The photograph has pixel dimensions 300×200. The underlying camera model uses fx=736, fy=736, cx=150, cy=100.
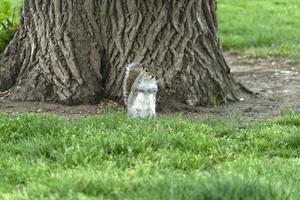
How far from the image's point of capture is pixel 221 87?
26.2ft

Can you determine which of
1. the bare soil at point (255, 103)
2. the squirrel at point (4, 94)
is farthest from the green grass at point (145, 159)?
the squirrel at point (4, 94)

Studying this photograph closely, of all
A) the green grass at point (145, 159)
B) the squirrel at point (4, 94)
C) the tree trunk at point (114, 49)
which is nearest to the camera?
the green grass at point (145, 159)

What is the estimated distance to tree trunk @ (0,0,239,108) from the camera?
7.71m

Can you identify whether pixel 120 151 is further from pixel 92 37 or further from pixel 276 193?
pixel 92 37

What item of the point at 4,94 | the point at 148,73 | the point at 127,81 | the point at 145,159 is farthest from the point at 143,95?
the point at 4,94

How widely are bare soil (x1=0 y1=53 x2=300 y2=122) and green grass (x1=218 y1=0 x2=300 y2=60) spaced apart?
1275 mm

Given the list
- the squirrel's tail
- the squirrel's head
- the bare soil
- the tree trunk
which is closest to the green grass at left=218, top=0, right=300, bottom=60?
the bare soil

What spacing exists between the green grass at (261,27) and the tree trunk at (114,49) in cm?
388

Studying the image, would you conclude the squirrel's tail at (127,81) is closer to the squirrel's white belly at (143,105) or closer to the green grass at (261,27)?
the squirrel's white belly at (143,105)

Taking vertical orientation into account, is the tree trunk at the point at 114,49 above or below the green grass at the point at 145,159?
above

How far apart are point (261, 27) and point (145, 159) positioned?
369 inches

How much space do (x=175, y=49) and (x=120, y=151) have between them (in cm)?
240

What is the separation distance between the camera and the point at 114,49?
7.84m

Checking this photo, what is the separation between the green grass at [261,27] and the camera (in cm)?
1248
